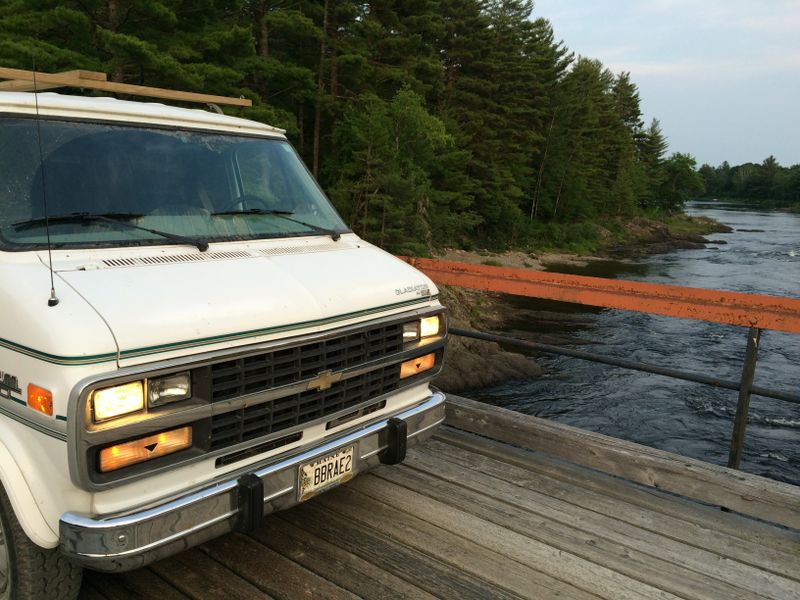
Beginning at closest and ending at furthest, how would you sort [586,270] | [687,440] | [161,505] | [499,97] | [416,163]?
[161,505]
[687,440]
[416,163]
[586,270]
[499,97]

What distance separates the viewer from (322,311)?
2969 millimetres

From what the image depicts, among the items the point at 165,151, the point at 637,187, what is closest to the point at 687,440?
the point at 165,151

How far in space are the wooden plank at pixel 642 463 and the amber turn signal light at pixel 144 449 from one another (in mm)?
2507

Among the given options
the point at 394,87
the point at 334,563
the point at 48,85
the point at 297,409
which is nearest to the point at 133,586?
the point at 334,563

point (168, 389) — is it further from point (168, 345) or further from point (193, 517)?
point (193, 517)

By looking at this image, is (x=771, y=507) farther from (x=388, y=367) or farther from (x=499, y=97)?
(x=499, y=97)

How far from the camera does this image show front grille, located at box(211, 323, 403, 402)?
103 inches

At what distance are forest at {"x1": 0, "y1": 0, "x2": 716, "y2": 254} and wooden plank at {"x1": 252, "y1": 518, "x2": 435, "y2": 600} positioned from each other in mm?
2776

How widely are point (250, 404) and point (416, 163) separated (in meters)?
31.3

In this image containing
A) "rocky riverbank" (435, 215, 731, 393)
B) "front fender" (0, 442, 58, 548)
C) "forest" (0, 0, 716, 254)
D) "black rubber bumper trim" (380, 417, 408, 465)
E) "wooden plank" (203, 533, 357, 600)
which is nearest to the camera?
"front fender" (0, 442, 58, 548)

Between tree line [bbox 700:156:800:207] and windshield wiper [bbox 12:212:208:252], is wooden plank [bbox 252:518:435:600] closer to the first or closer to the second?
windshield wiper [bbox 12:212:208:252]

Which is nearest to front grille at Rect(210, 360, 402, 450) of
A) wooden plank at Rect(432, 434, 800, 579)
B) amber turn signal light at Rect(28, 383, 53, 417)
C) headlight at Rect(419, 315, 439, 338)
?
headlight at Rect(419, 315, 439, 338)

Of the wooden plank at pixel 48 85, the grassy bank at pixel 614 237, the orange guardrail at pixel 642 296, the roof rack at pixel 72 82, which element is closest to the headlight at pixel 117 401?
the roof rack at pixel 72 82

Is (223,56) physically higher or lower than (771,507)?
higher
